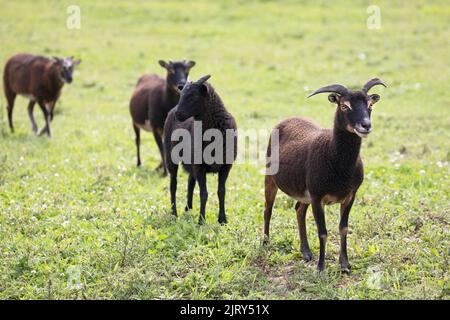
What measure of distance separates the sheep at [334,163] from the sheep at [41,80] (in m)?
8.81

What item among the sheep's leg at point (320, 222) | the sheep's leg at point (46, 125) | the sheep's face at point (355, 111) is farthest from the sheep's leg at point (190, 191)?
the sheep's leg at point (46, 125)

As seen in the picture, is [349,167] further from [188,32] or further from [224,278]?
[188,32]

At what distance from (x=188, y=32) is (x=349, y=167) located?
63.9 ft

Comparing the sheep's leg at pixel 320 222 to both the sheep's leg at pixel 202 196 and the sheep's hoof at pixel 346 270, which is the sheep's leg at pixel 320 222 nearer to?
the sheep's hoof at pixel 346 270

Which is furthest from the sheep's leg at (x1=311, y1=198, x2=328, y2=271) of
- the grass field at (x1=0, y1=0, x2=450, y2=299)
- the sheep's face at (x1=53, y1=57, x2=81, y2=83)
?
the sheep's face at (x1=53, y1=57, x2=81, y2=83)

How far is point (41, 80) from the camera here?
1463cm

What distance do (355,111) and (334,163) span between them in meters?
0.62

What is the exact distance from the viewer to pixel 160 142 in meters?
11.4

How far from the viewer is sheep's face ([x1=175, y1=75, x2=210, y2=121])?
26.8 feet

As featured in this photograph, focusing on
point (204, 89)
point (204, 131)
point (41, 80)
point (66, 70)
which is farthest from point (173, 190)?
point (41, 80)

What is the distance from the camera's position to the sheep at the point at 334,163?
627 centimetres

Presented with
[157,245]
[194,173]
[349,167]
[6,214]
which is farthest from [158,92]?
[349,167]

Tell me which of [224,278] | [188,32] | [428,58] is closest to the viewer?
[224,278]

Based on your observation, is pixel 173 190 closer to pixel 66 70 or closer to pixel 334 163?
pixel 334 163
